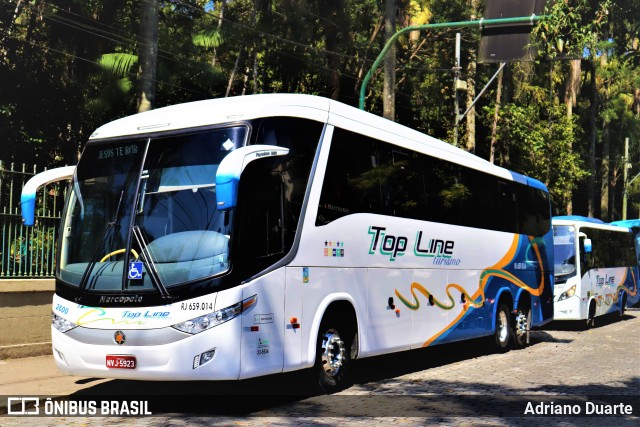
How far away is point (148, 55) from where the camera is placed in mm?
16266

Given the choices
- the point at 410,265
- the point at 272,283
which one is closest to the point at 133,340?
the point at 272,283

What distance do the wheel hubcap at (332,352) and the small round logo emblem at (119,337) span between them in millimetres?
2626

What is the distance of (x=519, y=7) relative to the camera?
15562 millimetres

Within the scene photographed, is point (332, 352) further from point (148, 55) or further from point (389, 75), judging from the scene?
point (389, 75)

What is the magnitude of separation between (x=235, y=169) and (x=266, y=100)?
6.16 ft

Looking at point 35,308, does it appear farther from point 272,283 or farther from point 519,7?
point 519,7

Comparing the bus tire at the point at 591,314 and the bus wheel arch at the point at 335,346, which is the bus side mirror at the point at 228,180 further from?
the bus tire at the point at 591,314

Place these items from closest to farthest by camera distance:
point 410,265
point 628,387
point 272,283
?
point 272,283
point 628,387
point 410,265

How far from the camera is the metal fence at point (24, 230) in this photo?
12430 mm

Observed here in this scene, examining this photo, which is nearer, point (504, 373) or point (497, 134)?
point (504, 373)

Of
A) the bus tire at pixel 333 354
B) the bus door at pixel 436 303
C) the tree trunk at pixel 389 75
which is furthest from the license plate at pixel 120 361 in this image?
the tree trunk at pixel 389 75

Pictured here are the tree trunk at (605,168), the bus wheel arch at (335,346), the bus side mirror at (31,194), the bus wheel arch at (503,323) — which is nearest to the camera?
the bus side mirror at (31,194)

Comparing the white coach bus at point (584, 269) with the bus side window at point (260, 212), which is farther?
the white coach bus at point (584, 269)

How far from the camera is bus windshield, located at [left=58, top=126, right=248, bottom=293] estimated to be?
8.48 meters
